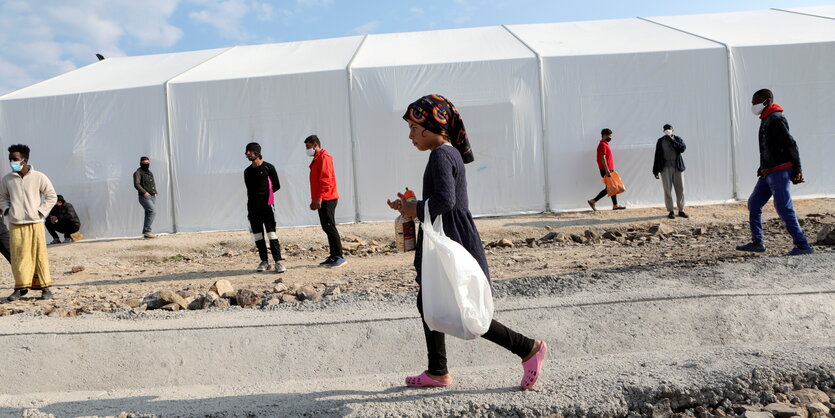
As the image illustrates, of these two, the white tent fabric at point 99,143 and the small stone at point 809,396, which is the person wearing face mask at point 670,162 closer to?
the small stone at point 809,396

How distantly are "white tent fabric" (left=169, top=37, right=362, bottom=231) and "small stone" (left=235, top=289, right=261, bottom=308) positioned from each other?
5520mm

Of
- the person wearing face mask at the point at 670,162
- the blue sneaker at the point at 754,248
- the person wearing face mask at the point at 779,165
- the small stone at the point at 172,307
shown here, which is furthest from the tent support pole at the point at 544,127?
the small stone at the point at 172,307

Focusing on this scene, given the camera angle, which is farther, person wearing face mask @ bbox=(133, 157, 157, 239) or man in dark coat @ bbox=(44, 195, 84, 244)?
man in dark coat @ bbox=(44, 195, 84, 244)

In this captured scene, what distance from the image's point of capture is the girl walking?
9.31 feet

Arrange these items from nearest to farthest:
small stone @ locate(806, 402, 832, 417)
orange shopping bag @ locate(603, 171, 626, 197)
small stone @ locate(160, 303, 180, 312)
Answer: small stone @ locate(806, 402, 832, 417), small stone @ locate(160, 303, 180, 312), orange shopping bag @ locate(603, 171, 626, 197)

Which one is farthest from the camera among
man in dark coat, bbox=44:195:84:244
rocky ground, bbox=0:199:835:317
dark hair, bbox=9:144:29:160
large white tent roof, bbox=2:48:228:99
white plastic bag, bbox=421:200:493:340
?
large white tent roof, bbox=2:48:228:99

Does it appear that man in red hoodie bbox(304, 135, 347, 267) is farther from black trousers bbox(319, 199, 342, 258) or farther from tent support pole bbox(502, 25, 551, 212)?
tent support pole bbox(502, 25, 551, 212)

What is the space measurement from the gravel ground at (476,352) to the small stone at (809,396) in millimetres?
95

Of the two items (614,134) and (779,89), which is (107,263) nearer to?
(614,134)

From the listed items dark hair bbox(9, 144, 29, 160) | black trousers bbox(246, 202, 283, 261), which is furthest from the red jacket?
dark hair bbox(9, 144, 29, 160)

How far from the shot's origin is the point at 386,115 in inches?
428

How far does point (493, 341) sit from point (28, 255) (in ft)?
17.0

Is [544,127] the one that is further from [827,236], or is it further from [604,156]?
[827,236]

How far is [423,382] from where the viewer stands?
3.10m
